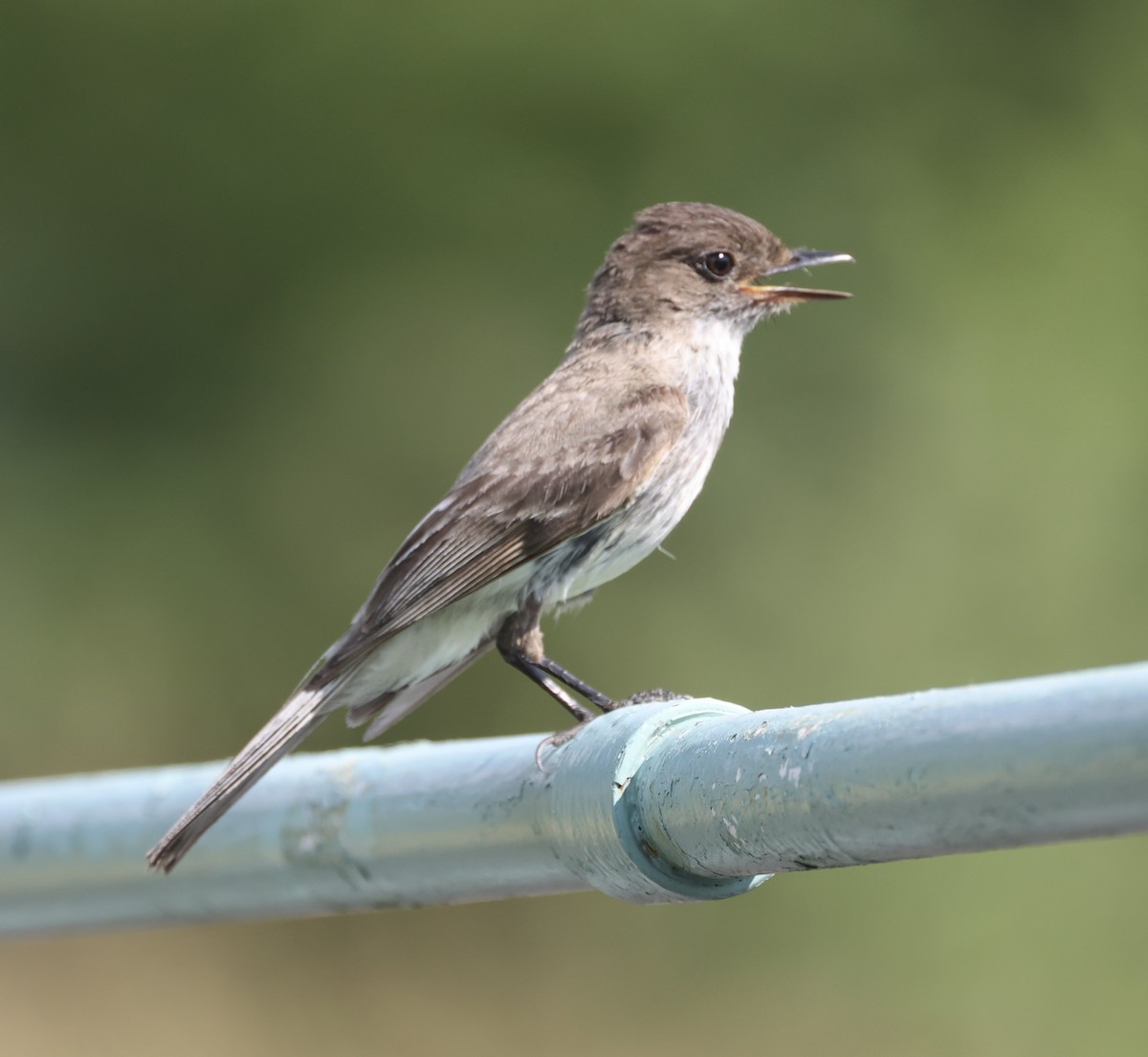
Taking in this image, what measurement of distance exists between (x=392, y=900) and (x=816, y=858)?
0.92 meters

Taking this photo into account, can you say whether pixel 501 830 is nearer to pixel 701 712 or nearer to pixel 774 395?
pixel 701 712

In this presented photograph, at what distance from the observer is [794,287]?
414 centimetres

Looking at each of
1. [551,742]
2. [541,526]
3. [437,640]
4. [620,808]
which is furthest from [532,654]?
[620,808]

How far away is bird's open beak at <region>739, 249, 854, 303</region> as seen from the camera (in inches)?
155

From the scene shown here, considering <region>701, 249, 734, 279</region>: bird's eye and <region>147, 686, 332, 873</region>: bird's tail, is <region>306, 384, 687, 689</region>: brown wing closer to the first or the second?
<region>147, 686, 332, 873</region>: bird's tail

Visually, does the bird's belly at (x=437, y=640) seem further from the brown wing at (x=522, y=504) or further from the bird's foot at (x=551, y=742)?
the bird's foot at (x=551, y=742)

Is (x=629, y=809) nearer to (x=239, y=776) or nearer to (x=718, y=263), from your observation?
(x=239, y=776)

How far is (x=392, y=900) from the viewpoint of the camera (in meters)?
2.29

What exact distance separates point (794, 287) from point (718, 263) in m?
0.24

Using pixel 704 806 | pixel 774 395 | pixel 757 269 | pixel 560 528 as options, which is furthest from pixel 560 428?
pixel 774 395

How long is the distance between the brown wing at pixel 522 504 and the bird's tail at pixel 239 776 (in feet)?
1.00

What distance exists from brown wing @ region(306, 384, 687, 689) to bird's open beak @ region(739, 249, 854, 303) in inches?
16.7

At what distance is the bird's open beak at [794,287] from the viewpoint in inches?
155

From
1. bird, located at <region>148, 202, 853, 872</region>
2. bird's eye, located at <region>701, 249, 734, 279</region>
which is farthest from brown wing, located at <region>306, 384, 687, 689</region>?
bird's eye, located at <region>701, 249, 734, 279</region>
